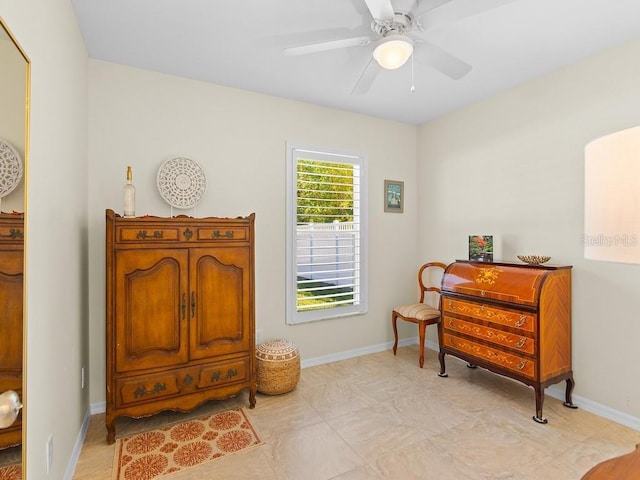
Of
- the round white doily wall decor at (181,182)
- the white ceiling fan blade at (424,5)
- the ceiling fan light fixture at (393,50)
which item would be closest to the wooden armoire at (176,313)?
the round white doily wall decor at (181,182)

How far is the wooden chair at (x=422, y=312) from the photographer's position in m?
3.46

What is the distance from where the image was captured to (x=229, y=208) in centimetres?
313

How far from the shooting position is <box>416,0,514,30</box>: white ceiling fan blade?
1.55 m

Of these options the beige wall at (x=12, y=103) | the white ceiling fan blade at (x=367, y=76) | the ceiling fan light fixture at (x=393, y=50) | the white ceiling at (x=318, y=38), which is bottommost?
the beige wall at (x=12, y=103)

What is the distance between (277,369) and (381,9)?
261cm

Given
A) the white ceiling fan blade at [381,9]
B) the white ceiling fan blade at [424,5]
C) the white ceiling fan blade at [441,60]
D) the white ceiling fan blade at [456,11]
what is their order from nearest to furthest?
1. the white ceiling fan blade at [456,11]
2. the white ceiling fan blade at [381,9]
3. the white ceiling fan blade at [424,5]
4. the white ceiling fan blade at [441,60]

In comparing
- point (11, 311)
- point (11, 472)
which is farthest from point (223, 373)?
point (11, 311)

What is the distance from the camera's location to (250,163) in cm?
324

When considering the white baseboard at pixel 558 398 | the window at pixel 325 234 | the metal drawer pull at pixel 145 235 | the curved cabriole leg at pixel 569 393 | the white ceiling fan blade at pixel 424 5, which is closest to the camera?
the white ceiling fan blade at pixel 424 5

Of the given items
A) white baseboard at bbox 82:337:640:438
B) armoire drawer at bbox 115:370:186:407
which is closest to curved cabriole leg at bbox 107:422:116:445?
armoire drawer at bbox 115:370:186:407

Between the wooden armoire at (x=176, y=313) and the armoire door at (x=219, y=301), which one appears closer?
the wooden armoire at (x=176, y=313)

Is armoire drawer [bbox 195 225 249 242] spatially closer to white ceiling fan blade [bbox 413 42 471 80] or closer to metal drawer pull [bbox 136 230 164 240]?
metal drawer pull [bbox 136 230 164 240]

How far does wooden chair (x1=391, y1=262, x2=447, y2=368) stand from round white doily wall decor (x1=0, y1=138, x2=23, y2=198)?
10.7 feet

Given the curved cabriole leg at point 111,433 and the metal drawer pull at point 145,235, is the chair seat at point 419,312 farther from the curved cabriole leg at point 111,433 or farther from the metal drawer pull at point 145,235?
the curved cabriole leg at point 111,433
